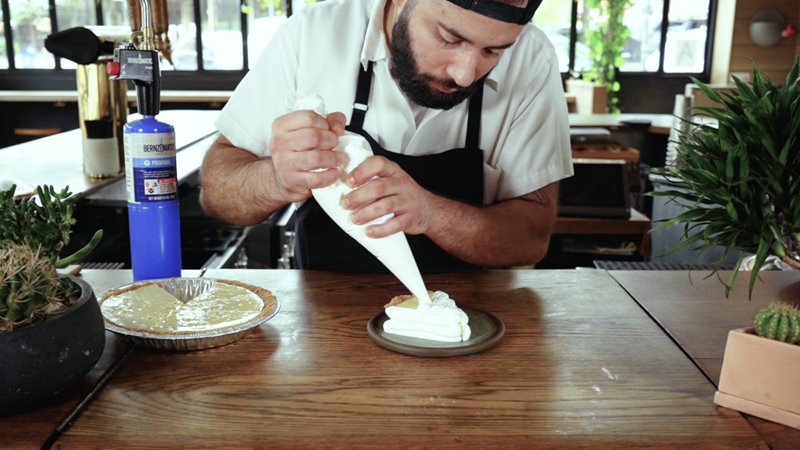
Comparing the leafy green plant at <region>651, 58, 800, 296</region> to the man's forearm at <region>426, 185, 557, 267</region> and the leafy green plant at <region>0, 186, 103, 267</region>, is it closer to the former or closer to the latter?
the man's forearm at <region>426, 185, 557, 267</region>

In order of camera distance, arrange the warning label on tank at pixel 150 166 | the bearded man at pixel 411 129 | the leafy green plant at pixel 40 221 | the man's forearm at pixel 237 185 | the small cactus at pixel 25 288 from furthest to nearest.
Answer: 1. the bearded man at pixel 411 129
2. the man's forearm at pixel 237 185
3. the warning label on tank at pixel 150 166
4. the leafy green plant at pixel 40 221
5. the small cactus at pixel 25 288

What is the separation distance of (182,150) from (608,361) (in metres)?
3.15

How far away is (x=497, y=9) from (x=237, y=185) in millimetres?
795

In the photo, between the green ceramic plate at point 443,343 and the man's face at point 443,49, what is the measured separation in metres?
0.63

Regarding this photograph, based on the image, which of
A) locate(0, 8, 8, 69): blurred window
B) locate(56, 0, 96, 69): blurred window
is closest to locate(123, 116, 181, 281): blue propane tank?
locate(56, 0, 96, 69): blurred window

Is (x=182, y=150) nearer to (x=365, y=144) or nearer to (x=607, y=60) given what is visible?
(x=365, y=144)

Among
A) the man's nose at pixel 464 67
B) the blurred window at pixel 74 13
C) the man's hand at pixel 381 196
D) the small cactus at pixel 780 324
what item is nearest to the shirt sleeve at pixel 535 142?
the man's nose at pixel 464 67

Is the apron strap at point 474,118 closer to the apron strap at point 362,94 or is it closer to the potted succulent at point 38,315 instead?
the apron strap at point 362,94

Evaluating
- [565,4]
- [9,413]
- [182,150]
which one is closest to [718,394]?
[9,413]

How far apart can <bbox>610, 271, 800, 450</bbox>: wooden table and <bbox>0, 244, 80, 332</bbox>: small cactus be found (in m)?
1.04

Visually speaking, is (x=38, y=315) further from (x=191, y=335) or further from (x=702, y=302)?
(x=702, y=302)

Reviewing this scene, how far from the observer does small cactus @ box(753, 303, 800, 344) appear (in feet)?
3.45

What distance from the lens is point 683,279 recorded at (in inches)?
68.7

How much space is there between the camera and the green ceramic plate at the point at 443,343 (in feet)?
4.09
